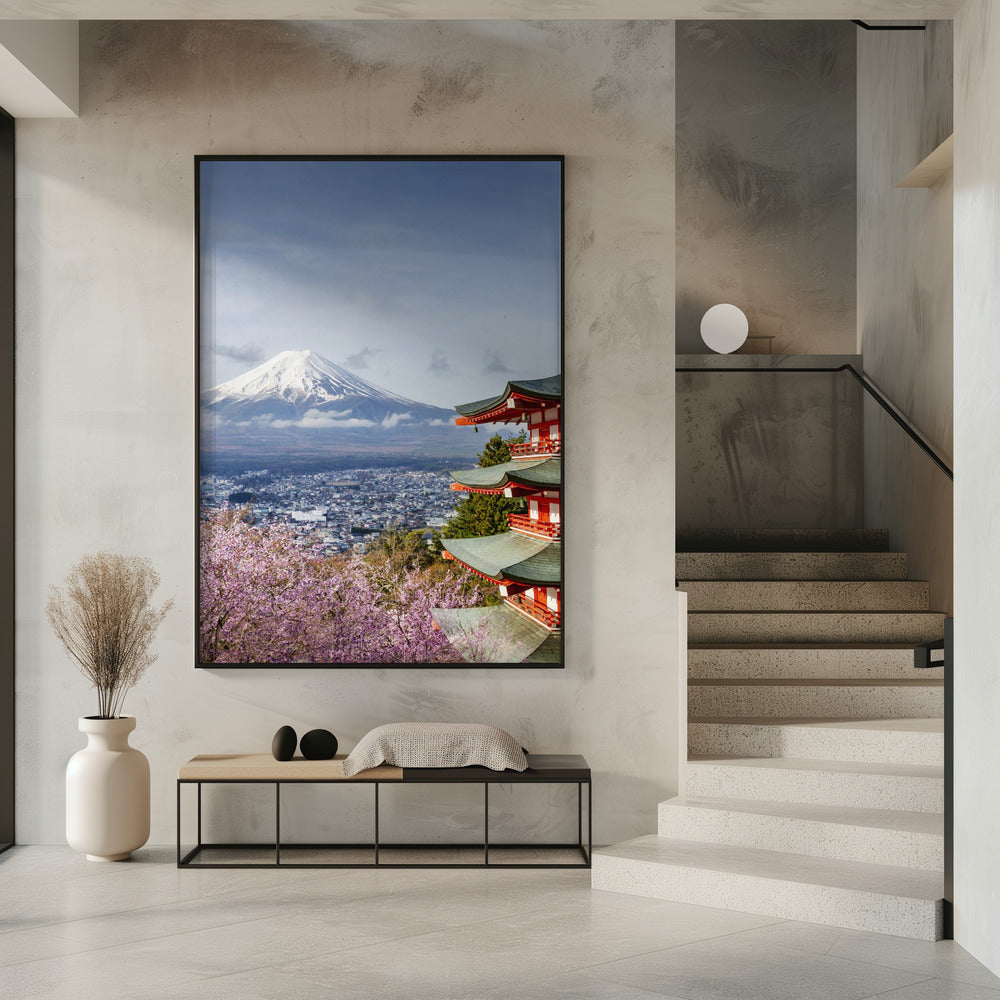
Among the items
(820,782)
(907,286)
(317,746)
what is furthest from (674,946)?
(907,286)

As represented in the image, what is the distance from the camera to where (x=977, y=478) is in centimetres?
350

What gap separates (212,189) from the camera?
16.5 ft

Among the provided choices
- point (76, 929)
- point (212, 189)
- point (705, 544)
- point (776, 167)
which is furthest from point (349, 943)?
point (776, 167)

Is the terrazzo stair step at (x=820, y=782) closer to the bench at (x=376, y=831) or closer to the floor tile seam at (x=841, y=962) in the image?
the bench at (x=376, y=831)

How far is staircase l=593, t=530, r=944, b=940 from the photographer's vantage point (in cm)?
399

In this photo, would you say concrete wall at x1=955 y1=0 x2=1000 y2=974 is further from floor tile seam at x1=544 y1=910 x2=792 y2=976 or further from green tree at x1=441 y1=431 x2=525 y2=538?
green tree at x1=441 y1=431 x2=525 y2=538

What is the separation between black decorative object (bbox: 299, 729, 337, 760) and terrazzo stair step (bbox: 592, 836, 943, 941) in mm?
1192

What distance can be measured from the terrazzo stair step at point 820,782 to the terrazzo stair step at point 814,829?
0.13ft

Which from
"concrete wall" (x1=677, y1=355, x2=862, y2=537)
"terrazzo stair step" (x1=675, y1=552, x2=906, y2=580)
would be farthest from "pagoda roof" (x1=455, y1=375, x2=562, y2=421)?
"concrete wall" (x1=677, y1=355, x2=862, y2=537)

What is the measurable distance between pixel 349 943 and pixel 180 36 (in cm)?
382

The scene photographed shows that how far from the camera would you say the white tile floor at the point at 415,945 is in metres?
3.26

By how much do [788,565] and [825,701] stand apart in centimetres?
123

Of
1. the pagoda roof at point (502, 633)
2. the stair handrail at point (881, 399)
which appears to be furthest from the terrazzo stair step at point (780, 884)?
the stair handrail at point (881, 399)

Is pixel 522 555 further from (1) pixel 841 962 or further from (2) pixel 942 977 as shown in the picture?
(2) pixel 942 977
